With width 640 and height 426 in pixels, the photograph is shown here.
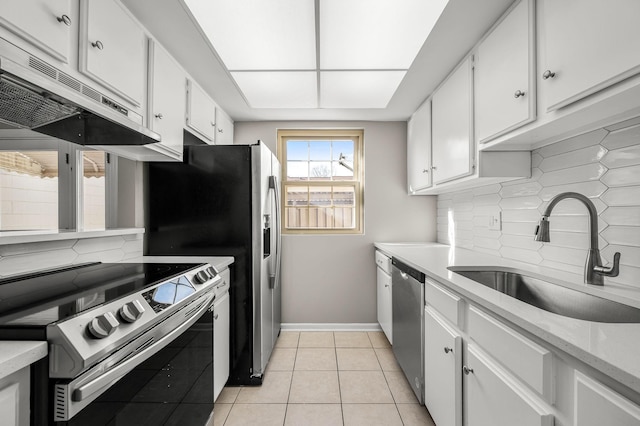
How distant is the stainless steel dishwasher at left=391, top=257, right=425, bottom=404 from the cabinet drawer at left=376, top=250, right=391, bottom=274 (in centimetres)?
21

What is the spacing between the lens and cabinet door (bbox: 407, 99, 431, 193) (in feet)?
8.37

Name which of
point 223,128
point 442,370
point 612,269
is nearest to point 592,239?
point 612,269

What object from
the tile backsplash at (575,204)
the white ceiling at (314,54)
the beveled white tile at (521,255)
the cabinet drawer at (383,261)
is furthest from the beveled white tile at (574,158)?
the cabinet drawer at (383,261)

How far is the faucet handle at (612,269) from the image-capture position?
1091mm

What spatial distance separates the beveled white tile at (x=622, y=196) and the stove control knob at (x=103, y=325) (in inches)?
72.1

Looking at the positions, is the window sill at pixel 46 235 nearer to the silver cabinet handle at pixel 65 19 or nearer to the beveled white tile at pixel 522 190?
the silver cabinet handle at pixel 65 19

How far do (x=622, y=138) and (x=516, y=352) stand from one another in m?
0.99

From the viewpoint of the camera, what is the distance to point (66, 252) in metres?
1.48

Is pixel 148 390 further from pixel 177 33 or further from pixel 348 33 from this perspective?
pixel 348 33

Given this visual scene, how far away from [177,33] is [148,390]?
1.74 metres

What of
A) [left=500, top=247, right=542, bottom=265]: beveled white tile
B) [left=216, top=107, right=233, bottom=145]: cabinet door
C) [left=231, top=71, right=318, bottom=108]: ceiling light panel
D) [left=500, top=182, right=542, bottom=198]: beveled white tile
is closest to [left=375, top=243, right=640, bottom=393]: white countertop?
[left=500, top=247, right=542, bottom=265]: beveled white tile

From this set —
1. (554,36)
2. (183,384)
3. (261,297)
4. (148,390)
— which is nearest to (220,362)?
(261,297)

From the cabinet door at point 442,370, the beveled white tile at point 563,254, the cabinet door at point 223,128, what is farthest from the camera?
the cabinet door at point 223,128

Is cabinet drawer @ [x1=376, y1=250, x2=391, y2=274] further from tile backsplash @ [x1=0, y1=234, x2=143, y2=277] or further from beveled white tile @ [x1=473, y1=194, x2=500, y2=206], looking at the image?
tile backsplash @ [x1=0, y1=234, x2=143, y2=277]
